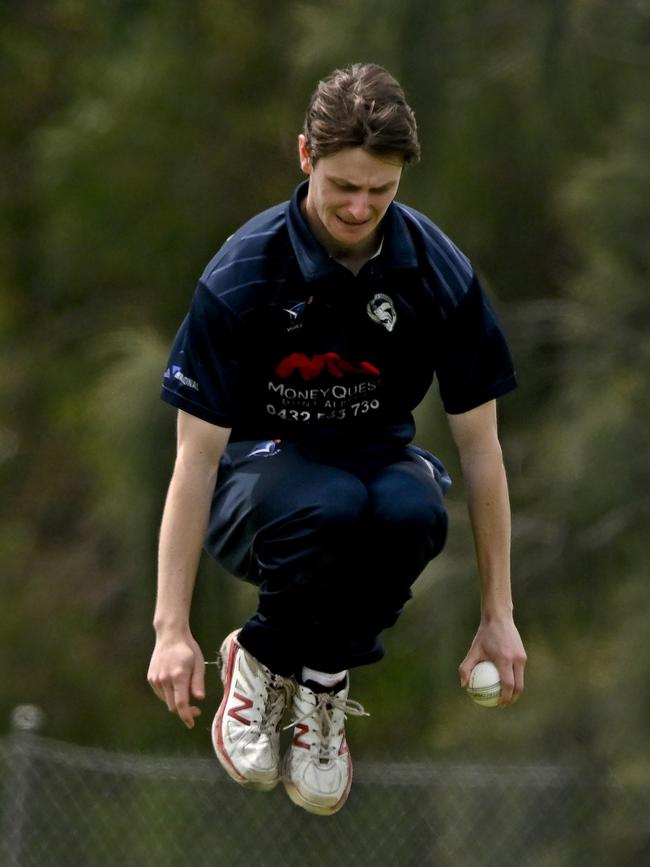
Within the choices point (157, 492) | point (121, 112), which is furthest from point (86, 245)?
point (157, 492)

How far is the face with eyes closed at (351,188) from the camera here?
3.56 metres

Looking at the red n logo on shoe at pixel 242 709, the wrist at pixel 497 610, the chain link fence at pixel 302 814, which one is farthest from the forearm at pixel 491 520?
the chain link fence at pixel 302 814

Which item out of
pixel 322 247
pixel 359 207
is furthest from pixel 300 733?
pixel 359 207

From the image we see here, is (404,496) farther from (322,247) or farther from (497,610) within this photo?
(322,247)

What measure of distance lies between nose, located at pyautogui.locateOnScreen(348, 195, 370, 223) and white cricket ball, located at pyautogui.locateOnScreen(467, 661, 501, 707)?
951 mm

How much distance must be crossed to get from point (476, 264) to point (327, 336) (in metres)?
6.17

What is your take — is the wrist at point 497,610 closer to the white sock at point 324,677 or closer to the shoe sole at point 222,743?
the white sock at point 324,677

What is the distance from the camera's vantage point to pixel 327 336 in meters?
3.78

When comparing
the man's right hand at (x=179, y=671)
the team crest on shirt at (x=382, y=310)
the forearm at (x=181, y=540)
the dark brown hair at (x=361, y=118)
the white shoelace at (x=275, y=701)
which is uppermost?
the dark brown hair at (x=361, y=118)

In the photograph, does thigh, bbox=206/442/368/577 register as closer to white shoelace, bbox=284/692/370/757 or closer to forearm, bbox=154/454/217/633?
forearm, bbox=154/454/217/633

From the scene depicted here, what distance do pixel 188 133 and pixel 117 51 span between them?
2.87 ft

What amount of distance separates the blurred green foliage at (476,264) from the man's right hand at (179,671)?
4771mm

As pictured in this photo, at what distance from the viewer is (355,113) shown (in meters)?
3.54

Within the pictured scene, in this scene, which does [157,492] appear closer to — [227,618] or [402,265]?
[227,618]
